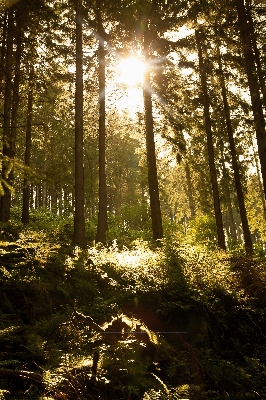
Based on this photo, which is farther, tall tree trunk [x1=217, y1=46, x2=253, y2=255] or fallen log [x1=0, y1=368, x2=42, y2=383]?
tall tree trunk [x1=217, y1=46, x2=253, y2=255]

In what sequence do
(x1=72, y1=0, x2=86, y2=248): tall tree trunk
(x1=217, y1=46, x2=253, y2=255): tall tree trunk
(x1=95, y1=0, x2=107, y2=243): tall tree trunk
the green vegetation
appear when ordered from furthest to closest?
(x1=95, y1=0, x2=107, y2=243): tall tree trunk → (x1=217, y1=46, x2=253, y2=255): tall tree trunk → (x1=72, y1=0, x2=86, y2=248): tall tree trunk → the green vegetation

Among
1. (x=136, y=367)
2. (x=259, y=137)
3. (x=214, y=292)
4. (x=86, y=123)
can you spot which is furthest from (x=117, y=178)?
(x=136, y=367)

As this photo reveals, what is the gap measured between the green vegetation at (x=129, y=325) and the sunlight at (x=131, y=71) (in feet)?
27.6

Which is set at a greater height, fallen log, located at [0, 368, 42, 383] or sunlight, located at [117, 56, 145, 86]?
sunlight, located at [117, 56, 145, 86]

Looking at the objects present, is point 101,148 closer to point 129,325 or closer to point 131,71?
point 131,71

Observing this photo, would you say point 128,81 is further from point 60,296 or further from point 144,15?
point 60,296

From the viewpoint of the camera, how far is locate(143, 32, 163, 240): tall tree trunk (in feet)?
45.4

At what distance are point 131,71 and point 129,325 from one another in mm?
12476

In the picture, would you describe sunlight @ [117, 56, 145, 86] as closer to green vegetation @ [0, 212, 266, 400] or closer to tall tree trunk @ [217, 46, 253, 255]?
tall tree trunk @ [217, 46, 253, 255]

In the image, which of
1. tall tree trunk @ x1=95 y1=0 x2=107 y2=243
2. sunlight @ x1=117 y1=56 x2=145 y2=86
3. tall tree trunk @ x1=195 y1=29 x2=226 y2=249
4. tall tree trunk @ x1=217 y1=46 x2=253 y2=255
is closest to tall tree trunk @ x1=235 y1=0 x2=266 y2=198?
tall tree trunk @ x1=217 y1=46 x2=253 y2=255

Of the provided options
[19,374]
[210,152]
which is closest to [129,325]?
[19,374]

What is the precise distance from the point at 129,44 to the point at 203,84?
4.16 metres

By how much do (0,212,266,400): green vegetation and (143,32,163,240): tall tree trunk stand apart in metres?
4.37

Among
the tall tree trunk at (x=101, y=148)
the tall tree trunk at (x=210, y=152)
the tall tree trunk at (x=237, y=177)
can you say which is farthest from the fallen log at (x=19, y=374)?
the tall tree trunk at (x=210, y=152)
